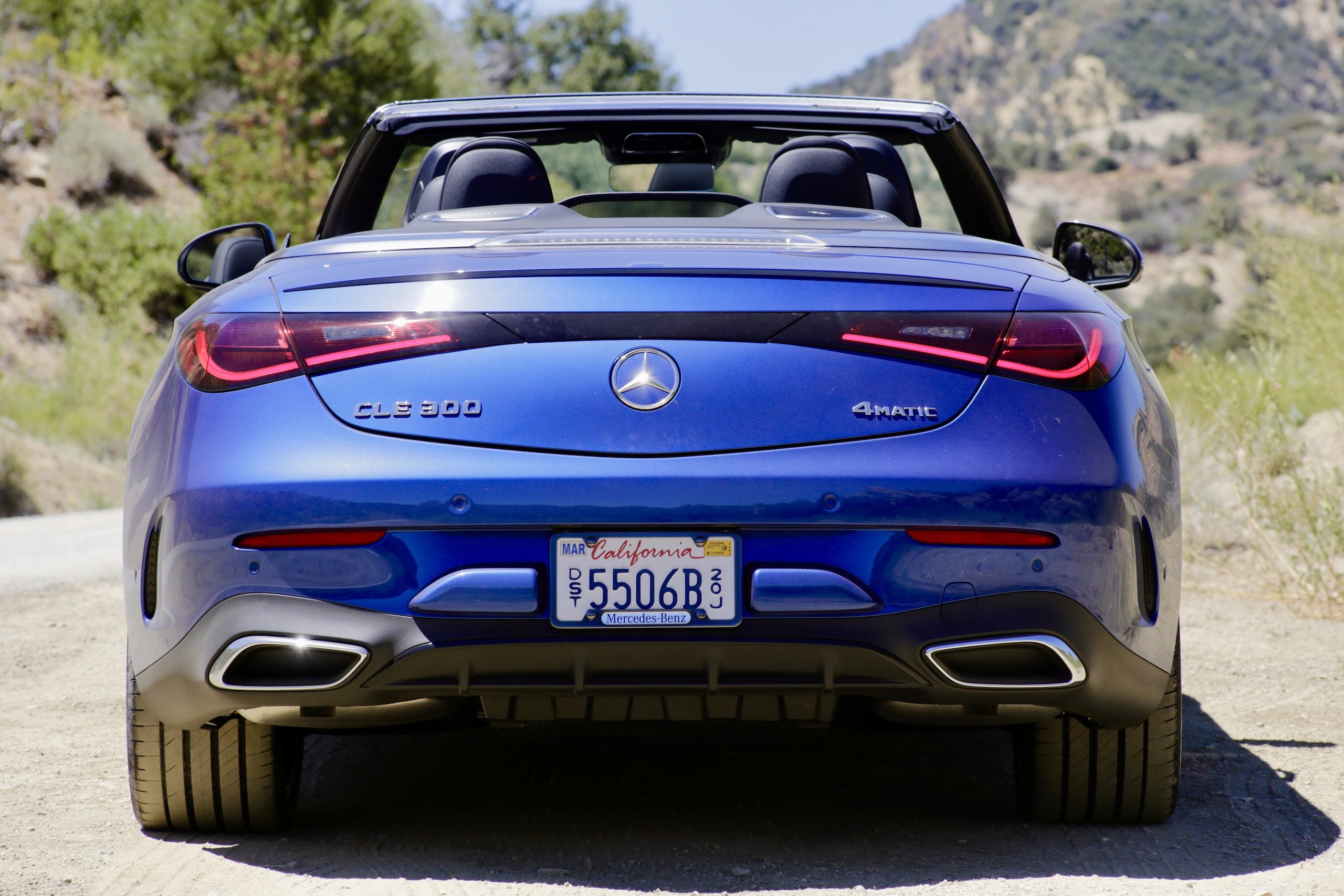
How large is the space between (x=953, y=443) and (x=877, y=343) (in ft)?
0.72

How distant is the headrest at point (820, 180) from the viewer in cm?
355

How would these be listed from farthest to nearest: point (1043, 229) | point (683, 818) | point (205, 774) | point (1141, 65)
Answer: point (1141, 65) < point (1043, 229) < point (683, 818) < point (205, 774)

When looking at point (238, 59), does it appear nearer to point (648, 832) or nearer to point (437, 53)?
point (648, 832)

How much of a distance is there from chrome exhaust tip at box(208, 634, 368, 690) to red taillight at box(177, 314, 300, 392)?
459mm

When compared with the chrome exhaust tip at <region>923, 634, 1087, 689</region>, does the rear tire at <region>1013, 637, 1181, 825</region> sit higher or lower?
lower

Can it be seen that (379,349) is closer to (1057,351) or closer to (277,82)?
(1057,351)

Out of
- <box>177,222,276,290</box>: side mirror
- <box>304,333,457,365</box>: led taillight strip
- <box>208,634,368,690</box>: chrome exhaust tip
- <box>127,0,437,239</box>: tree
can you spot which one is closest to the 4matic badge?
<box>304,333,457,365</box>: led taillight strip

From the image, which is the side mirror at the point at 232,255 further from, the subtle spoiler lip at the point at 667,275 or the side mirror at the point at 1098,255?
the side mirror at the point at 1098,255

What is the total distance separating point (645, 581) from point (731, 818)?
99cm

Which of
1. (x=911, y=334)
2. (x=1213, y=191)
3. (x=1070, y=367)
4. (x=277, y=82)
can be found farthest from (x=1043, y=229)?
(x=911, y=334)

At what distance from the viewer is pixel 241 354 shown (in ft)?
8.10

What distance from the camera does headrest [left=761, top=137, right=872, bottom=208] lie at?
355cm

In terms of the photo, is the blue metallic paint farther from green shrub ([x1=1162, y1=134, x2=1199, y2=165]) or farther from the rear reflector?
green shrub ([x1=1162, y1=134, x2=1199, y2=165])

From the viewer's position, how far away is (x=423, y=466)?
235 cm
